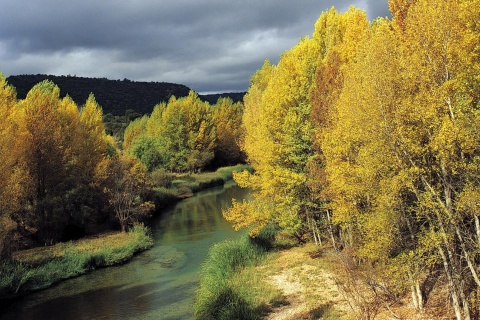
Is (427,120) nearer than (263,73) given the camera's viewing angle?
Yes

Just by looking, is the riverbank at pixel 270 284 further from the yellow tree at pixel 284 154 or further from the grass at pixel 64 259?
the grass at pixel 64 259

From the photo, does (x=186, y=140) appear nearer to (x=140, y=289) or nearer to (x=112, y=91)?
(x=140, y=289)

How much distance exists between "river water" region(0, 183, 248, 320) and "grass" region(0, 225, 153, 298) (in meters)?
0.62

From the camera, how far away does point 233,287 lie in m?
17.8

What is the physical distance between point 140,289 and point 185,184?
118 feet

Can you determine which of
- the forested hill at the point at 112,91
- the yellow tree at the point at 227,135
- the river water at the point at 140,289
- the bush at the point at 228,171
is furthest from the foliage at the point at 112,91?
the river water at the point at 140,289

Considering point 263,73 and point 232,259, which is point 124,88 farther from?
point 232,259

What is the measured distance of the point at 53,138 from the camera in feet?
101

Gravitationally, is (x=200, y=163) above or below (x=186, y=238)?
above

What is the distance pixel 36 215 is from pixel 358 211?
25207mm

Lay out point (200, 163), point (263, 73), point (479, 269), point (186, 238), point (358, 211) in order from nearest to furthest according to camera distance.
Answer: point (479, 269) < point (358, 211) < point (186, 238) < point (263, 73) < point (200, 163)

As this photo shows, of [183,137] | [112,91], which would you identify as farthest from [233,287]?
[112,91]

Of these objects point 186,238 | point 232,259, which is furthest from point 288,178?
point 186,238

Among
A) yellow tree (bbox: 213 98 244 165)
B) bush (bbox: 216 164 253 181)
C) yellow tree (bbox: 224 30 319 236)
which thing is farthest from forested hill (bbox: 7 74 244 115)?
yellow tree (bbox: 224 30 319 236)
